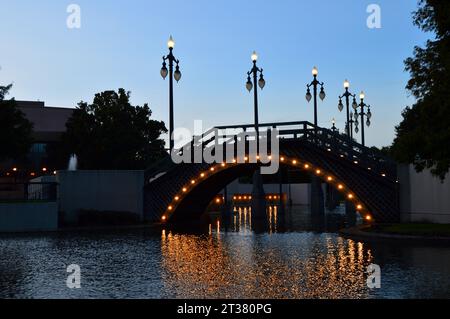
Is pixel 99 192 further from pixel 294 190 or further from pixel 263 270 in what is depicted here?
pixel 294 190

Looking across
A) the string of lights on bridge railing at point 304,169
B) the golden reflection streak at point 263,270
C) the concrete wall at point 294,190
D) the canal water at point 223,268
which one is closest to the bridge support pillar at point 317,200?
the string of lights on bridge railing at point 304,169

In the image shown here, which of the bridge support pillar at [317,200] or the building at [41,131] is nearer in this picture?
the bridge support pillar at [317,200]

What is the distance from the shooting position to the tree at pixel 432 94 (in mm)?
23266

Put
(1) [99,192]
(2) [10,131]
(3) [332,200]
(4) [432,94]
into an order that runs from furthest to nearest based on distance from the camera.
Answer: (3) [332,200], (2) [10,131], (1) [99,192], (4) [432,94]

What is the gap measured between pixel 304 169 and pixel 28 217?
16465mm

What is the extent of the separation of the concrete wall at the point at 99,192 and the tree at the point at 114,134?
66.8 ft

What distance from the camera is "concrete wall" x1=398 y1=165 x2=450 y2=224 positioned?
1156 inches

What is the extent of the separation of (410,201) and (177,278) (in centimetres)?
2007

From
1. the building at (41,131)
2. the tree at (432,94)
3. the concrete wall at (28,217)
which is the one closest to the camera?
the tree at (432,94)

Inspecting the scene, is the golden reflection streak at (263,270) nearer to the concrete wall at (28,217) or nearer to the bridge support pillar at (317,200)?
the concrete wall at (28,217)

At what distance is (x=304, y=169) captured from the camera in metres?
34.9

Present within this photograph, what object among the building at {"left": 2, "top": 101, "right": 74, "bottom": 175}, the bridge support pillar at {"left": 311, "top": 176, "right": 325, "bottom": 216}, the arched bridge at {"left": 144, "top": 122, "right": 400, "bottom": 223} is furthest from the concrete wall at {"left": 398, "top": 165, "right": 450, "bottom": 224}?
the building at {"left": 2, "top": 101, "right": 74, "bottom": 175}

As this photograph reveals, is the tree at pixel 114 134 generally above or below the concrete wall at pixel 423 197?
above

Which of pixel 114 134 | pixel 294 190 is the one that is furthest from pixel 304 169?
pixel 294 190
